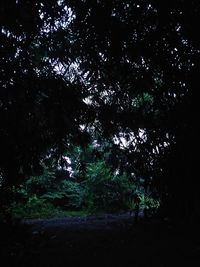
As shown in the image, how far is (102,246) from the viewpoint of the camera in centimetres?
751

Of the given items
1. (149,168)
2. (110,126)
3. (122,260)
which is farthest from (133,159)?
(122,260)

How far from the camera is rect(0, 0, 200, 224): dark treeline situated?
6.89m

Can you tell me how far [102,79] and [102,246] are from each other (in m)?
4.64

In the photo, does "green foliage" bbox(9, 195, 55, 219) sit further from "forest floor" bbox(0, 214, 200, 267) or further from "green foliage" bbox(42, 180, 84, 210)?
"forest floor" bbox(0, 214, 200, 267)

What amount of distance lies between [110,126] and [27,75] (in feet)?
12.8

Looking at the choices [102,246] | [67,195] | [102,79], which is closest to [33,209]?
[67,195]

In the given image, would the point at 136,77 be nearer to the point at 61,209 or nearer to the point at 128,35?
the point at 128,35

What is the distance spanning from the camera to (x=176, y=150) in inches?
369

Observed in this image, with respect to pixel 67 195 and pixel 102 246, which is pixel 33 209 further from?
pixel 102 246

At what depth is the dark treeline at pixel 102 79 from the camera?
6.89 m

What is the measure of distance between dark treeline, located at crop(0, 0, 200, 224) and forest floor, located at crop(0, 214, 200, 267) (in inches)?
40.5

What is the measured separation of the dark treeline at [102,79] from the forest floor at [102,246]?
3.37 ft

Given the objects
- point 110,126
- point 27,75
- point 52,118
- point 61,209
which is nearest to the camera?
point 27,75

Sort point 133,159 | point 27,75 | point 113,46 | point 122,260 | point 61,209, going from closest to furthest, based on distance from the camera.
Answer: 1. point 122,260
2. point 27,75
3. point 113,46
4. point 133,159
5. point 61,209
